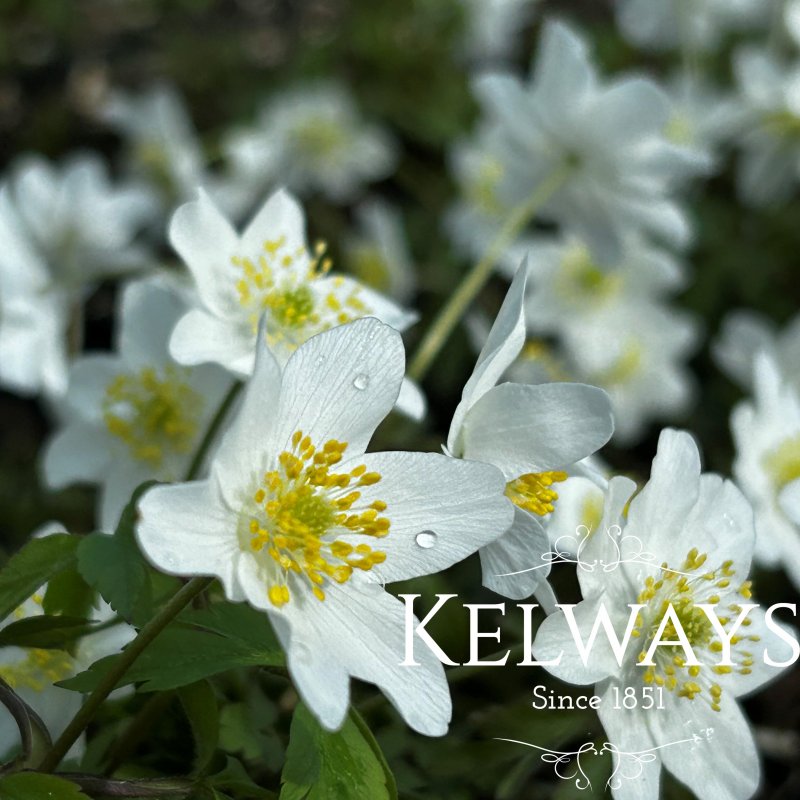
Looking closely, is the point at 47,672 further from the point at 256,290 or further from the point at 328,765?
the point at 256,290

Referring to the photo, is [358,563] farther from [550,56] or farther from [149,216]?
[149,216]

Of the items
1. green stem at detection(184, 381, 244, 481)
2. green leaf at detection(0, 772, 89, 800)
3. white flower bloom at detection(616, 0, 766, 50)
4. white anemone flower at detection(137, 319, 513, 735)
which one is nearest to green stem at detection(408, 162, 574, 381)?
green stem at detection(184, 381, 244, 481)

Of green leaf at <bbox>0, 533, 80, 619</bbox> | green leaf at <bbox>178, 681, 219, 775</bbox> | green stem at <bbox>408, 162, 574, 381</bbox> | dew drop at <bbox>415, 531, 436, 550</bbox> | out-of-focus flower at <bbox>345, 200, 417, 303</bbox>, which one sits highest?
dew drop at <bbox>415, 531, 436, 550</bbox>

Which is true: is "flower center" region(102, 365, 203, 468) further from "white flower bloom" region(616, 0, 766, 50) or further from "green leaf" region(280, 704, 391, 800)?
"white flower bloom" region(616, 0, 766, 50)

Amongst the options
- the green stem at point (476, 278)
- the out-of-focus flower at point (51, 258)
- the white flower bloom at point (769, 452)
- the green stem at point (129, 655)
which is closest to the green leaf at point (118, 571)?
the green stem at point (129, 655)

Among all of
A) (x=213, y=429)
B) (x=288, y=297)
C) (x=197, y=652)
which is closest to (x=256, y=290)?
(x=288, y=297)

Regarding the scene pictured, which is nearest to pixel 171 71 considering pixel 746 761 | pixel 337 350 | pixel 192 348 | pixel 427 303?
pixel 427 303
